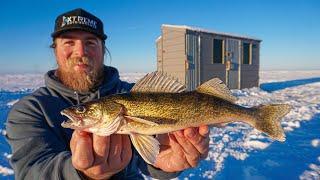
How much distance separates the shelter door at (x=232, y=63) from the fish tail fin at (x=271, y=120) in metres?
14.7

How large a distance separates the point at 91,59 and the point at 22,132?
4.29 ft

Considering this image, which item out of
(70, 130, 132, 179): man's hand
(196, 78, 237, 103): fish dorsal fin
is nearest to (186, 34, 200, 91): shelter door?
(196, 78, 237, 103): fish dorsal fin

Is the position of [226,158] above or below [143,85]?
below

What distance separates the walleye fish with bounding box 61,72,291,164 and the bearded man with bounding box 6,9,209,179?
0.10 meters

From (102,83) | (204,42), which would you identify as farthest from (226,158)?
(204,42)

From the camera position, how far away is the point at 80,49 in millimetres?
3844

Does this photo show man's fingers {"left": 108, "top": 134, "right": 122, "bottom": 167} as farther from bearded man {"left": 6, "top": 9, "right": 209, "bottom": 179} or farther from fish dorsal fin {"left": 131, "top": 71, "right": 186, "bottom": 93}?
fish dorsal fin {"left": 131, "top": 71, "right": 186, "bottom": 93}

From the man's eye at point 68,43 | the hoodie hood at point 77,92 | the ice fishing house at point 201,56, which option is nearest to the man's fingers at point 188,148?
the hoodie hood at point 77,92

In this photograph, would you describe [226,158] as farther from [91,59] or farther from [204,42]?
[204,42]

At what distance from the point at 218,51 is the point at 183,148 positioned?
49.2 ft

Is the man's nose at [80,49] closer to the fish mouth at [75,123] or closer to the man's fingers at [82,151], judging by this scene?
the fish mouth at [75,123]

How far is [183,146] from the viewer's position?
9.03 feet

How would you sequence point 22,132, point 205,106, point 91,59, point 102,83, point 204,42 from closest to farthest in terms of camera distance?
point 205,106, point 22,132, point 91,59, point 102,83, point 204,42

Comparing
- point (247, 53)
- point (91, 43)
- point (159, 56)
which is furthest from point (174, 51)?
point (91, 43)
